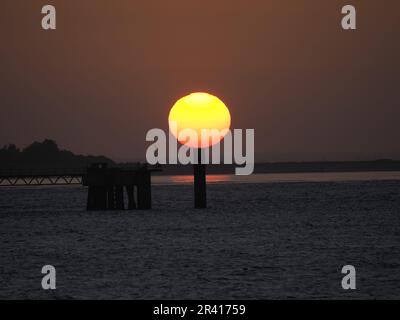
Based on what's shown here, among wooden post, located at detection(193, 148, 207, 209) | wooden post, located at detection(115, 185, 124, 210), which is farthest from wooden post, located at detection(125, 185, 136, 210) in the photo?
wooden post, located at detection(193, 148, 207, 209)

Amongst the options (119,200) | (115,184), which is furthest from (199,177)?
(119,200)

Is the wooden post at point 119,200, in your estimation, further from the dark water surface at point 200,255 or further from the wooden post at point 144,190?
the dark water surface at point 200,255

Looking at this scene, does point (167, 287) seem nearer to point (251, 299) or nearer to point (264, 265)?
point (251, 299)

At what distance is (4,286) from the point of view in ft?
72.4

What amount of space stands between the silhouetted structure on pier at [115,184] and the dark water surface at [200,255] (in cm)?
274

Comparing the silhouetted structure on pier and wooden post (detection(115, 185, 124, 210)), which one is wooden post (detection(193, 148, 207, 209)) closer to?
the silhouetted structure on pier

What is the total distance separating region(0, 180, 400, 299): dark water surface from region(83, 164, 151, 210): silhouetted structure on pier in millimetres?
2742

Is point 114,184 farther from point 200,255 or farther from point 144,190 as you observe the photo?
point 200,255

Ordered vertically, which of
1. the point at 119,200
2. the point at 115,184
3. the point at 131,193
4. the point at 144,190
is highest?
the point at 115,184

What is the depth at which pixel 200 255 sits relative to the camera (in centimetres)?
2923

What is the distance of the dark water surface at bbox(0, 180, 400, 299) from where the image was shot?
70.7 feet

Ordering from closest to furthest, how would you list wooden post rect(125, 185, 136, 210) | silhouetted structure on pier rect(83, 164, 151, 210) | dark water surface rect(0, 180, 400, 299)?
dark water surface rect(0, 180, 400, 299), silhouetted structure on pier rect(83, 164, 151, 210), wooden post rect(125, 185, 136, 210)

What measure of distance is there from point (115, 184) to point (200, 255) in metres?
23.4
